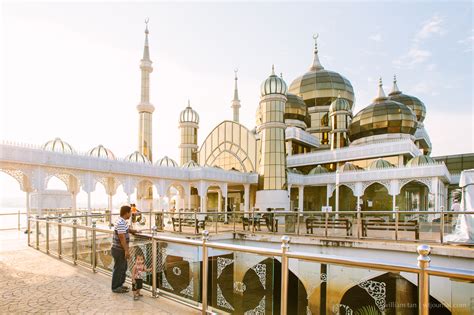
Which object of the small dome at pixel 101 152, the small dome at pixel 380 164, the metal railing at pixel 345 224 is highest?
the small dome at pixel 101 152

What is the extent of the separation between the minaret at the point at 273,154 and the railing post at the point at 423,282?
82.0 feet

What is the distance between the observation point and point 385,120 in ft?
118

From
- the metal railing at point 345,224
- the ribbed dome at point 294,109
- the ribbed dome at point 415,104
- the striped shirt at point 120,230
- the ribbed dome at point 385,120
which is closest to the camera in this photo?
the striped shirt at point 120,230

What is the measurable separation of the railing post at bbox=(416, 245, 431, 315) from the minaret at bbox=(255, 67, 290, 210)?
2498 cm

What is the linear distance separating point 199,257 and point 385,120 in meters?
35.8

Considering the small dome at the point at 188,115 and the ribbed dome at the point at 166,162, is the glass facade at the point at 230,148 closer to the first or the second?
the small dome at the point at 188,115

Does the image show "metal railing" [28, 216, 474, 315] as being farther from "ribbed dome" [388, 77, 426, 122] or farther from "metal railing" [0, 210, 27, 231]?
"ribbed dome" [388, 77, 426, 122]

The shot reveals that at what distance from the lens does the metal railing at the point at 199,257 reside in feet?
9.40

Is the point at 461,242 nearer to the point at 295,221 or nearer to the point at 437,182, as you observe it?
the point at 295,221

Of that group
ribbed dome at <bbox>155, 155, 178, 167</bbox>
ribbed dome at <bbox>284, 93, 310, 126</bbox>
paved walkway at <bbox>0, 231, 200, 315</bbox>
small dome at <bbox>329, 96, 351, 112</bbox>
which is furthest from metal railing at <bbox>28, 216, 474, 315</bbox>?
small dome at <bbox>329, 96, 351, 112</bbox>

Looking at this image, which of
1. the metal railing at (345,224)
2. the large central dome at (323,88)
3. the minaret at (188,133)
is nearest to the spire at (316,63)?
the large central dome at (323,88)

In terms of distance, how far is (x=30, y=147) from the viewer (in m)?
17.8

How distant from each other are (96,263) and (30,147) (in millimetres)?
13384

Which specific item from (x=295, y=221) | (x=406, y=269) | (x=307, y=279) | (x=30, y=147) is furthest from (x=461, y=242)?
(x=30, y=147)
